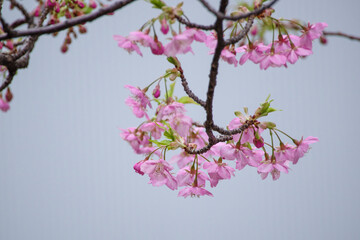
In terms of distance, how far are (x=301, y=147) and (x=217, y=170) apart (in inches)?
13.0

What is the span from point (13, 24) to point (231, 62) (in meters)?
1.35

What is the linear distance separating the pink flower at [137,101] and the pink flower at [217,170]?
0.33m

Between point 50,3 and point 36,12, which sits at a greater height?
point 50,3

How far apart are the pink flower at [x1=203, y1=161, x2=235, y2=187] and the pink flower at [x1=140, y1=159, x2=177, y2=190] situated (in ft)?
0.49

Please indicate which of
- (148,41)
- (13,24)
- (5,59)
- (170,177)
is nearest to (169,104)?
(148,41)

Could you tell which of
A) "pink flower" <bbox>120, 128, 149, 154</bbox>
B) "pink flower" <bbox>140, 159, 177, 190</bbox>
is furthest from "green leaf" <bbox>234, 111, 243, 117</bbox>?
"pink flower" <bbox>120, 128, 149, 154</bbox>

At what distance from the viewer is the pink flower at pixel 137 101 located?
1.33m

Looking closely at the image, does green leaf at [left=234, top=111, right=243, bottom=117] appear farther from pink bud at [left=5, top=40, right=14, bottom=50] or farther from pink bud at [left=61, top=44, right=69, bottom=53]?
pink bud at [left=61, top=44, right=69, bottom=53]

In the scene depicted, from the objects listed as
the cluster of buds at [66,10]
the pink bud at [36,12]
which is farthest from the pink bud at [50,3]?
the pink bud at [36,12]

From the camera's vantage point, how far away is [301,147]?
51.9 inches

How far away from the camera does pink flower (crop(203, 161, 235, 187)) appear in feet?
4.29

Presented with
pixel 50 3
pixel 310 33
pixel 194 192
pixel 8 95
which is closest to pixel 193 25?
pixel 310 33

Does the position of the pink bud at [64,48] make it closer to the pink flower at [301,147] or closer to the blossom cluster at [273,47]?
the blossom cluster at [273,47]

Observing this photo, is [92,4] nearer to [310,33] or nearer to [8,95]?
[8,95]
